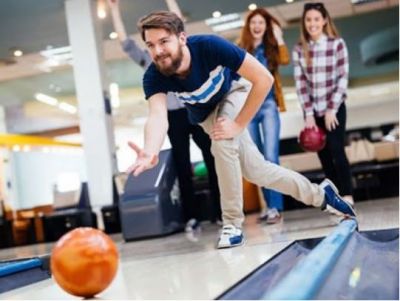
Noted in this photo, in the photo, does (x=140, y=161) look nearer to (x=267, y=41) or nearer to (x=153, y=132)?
(x=153, y=132)

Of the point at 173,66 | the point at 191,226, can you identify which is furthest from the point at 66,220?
the point at 173,66

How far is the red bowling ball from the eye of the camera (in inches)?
139

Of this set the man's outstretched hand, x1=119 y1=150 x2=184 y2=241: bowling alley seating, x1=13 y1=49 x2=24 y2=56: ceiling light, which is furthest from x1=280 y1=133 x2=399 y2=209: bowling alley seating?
x1=13 y1=49 x2=24 y2=56: ceiling light

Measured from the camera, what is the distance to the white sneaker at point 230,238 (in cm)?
270

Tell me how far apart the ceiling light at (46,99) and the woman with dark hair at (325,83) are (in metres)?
10.5

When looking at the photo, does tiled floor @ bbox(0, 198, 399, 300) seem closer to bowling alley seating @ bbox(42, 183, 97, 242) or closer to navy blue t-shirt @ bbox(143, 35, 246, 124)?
navy blue t-shirt @ bbox(143, 35, 246, 124)

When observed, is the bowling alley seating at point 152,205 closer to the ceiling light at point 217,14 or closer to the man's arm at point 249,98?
the man's arm at point 249,98

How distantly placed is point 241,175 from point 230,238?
30 cm

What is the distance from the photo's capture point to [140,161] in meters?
2.09

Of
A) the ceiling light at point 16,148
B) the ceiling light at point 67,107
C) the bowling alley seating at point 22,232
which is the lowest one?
the bowling alley seating at point 22,232

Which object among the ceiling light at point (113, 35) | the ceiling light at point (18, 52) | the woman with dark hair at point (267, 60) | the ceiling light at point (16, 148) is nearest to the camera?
the woman with dark hair at point (267, 60)

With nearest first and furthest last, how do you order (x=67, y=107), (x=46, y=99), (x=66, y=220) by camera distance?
(x=66, y=220), (x=46, y=99), (x=67, y=107)

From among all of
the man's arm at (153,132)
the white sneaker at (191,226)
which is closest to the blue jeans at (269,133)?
the white sneaker at (191,226)

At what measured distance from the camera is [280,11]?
9.03 metres
